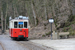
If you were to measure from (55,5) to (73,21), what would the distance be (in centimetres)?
404

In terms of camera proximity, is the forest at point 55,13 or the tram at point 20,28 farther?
the forest at point 55,13

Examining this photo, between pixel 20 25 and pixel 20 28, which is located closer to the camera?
pixel 20 28

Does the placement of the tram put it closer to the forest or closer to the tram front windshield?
the tram front windshield

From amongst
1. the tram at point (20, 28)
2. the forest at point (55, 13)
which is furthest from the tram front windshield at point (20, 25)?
the forest at point (55, 13)

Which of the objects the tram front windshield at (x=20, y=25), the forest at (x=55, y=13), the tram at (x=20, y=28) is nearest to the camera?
the tram at (x=20, y=28)

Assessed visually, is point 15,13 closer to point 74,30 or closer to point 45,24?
point 45,24

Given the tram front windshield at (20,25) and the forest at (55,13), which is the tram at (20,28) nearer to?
the tram front windshield at (20,25)

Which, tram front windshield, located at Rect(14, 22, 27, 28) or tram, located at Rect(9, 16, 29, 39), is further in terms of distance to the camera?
tram front windshield, located at Rect(14, 22, 27, 28)

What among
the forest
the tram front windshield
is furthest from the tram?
the forest

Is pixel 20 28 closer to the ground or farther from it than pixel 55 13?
closer to the ground

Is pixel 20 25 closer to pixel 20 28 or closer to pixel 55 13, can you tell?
pixel 20 28

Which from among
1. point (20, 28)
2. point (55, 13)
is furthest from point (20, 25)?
point (55, 13)

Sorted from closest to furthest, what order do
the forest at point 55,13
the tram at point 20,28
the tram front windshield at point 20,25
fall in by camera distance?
the tram at point 20,28
the tram front windshield at point 20,25
the forest at point 55,13

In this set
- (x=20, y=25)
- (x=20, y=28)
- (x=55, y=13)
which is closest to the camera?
(x=20, y=28)
